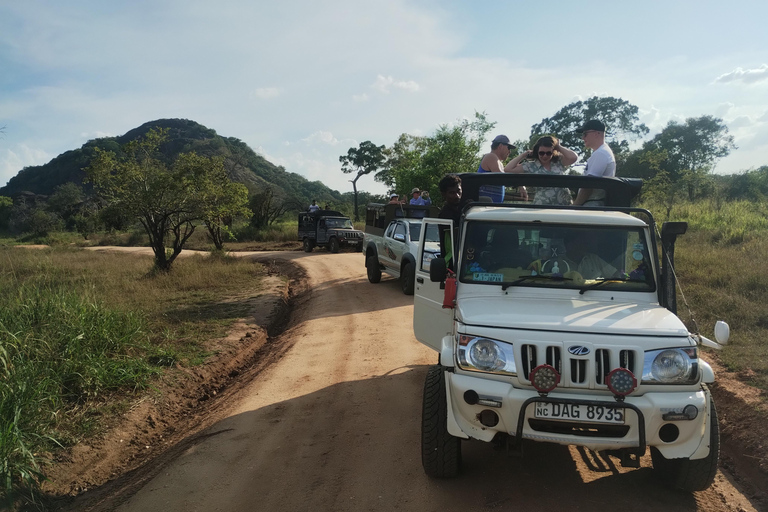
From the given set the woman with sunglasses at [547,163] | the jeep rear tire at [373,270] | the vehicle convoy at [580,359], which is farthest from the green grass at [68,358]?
the woman with sunglasses at [547,163]

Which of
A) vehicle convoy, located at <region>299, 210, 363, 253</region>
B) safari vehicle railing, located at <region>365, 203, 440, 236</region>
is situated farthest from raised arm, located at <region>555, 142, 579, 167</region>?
vehicle convoy, located at <region>299, 210, 363, 253</region>

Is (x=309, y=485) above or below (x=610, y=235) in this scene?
below

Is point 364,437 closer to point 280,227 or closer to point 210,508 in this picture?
point 210,508

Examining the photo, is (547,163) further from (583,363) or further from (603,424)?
(603,424)

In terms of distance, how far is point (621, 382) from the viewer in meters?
3.32

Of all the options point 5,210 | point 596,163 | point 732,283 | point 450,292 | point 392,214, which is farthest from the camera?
point 5,210

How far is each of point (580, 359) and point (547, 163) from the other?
2974 millimetres

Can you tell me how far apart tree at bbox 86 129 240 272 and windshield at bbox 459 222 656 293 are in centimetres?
1330

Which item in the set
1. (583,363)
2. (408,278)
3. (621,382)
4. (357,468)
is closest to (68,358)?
(357,468)

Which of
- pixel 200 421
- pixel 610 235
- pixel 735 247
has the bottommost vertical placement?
pixel 200 421

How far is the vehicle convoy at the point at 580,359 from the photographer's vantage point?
334 cm

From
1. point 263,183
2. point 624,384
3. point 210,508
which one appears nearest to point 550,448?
point 624,384

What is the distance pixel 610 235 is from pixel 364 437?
9.05 feet

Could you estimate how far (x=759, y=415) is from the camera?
5.08 m
